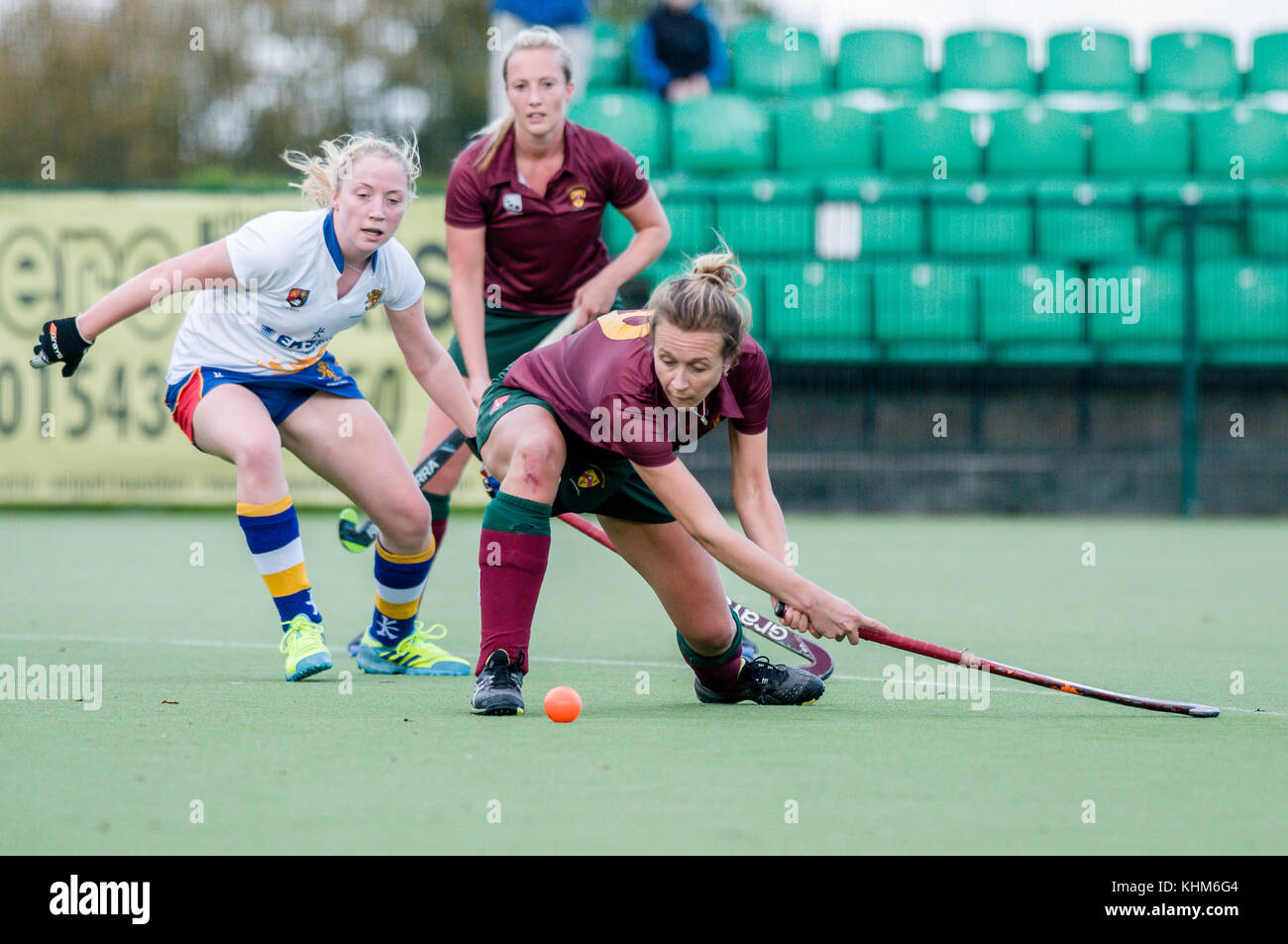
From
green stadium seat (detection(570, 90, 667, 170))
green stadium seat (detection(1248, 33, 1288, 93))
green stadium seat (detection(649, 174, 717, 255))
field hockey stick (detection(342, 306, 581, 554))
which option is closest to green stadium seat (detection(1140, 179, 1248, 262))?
green stadium seat (detection(1248, 33, 1288, 93))

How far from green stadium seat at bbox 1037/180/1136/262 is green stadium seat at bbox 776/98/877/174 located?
4.54ft

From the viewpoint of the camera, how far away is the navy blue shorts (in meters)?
4.32

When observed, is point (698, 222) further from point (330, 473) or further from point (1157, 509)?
point (330, 473)

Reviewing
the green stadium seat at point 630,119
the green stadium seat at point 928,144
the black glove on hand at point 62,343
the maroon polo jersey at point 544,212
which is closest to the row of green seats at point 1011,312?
the green stadium seat at point 928,144

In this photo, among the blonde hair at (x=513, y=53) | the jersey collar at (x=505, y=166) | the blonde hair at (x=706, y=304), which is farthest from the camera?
the jersey collar at (x=505, y=166)

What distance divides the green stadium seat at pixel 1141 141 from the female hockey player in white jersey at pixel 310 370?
826cm

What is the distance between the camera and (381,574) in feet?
14.8

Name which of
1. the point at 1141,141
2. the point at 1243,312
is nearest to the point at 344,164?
the point at 1243,312

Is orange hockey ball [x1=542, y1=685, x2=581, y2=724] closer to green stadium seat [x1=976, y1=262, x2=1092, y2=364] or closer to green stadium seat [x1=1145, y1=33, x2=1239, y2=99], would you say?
green stadium seat [x1=976, y1=262, x2=1092, y2=364]

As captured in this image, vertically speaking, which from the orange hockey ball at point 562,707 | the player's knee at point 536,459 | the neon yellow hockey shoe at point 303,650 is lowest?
the orange hockey ball at point 562,707

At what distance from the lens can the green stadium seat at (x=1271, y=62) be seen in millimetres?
12133

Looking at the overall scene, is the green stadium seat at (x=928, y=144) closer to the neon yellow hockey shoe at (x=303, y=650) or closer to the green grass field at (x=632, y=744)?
the green grass field at (x=632, y=744)

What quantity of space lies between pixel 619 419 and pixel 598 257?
192cm

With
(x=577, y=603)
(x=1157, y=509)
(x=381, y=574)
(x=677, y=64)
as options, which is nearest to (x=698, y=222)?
(x=677, y=64)
